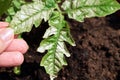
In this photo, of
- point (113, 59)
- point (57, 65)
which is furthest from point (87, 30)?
point (57, 65)

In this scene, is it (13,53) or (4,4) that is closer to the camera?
(4,4)

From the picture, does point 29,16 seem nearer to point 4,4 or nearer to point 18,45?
point 4,4

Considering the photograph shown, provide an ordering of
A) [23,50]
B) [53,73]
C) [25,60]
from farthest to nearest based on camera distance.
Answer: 1. [25,60]
2. [23,50]
3. [53,73]

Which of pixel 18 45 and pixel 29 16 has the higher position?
pixel 29 16

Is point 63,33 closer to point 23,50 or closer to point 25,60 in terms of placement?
point 23,50

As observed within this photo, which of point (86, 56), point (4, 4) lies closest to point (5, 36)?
point (4, 4)

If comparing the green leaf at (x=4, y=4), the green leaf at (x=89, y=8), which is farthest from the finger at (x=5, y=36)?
the green leaf at (x=89, y=8)
